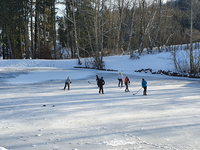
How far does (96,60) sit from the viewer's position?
3222 centimetres

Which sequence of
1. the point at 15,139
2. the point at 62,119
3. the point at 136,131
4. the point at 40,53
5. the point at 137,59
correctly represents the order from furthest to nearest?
the point at 40,53, the point at 137,59, the point at 62,119, the point at 136,131, the point at 15,139

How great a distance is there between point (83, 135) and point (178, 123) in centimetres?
362

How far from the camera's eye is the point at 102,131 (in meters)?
7.15

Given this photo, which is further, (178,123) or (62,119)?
(62,119)

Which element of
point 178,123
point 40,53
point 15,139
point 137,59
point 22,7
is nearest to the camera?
point 15,139

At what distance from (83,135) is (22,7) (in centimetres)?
3763

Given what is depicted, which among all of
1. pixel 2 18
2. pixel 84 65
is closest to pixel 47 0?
pixel 2 18

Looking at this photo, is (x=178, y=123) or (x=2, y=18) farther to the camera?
(x=2, y=18)

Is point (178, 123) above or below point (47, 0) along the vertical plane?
below

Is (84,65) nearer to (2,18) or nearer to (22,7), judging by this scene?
(22,7)

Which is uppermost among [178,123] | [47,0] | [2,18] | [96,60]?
[47,0]

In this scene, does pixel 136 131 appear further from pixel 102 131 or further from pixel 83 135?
pixel 83 135

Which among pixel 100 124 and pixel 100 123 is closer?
pixel 100 124

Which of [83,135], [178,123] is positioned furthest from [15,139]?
[178,123]
